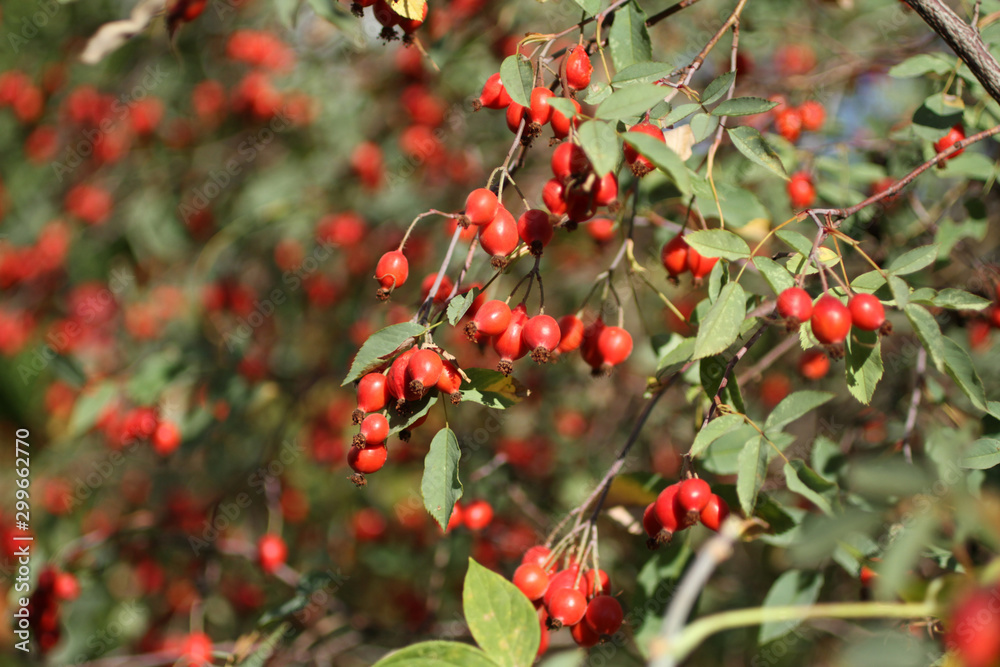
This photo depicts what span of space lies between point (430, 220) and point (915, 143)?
246 cm

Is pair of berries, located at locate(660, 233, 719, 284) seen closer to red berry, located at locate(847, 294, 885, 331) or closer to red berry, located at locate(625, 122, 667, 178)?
red berry, located at locate(625, 122, 667, 178)

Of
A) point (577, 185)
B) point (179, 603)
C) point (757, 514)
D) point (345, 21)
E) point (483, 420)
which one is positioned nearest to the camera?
point (577, 185)

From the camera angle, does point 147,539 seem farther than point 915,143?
Yes

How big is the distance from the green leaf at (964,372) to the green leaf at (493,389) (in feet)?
2.82

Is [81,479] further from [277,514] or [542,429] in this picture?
[542,429]

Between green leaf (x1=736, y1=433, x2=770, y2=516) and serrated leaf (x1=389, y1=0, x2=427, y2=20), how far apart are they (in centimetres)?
136

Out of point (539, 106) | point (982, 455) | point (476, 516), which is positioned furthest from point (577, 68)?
point (476, 516)

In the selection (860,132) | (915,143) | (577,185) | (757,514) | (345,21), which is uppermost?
(345,21)

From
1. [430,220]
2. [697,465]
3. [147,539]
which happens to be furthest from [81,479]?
[697,465]

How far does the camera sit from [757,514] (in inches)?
61.3

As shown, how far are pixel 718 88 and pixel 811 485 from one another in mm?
957

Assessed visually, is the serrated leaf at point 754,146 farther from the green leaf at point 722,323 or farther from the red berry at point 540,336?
the red berry at point 540,336

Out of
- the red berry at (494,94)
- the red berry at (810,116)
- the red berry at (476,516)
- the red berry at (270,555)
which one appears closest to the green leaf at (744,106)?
the red berry at (494,94)

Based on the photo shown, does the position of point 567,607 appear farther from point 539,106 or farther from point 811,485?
point 539,106
